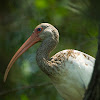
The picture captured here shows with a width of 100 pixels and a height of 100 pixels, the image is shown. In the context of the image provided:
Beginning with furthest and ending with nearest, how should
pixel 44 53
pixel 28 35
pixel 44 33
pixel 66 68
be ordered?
pixel 28 35 → pixel 44 33 → pixel 44 53 → pixel 66 68

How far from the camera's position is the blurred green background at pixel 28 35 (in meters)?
5.90

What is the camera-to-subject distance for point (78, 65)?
4.20 metres

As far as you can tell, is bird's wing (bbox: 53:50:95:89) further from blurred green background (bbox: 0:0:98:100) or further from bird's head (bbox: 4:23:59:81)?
blurred green background (bbox: 0:0:98:100)

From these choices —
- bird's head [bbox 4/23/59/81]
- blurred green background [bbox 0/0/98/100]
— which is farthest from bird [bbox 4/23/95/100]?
blurred green background [bbox 0/0/98/100]

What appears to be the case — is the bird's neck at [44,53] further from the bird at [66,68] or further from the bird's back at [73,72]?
the bird's back at [73,72]

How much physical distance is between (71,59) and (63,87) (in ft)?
1.46

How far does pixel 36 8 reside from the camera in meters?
7.09

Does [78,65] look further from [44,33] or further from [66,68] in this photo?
[44,33]

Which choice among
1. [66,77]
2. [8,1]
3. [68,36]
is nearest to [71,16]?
[68,36]

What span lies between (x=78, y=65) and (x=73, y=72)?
13 centimetres

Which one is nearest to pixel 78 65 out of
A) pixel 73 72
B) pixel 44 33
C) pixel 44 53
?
pixel 73 72

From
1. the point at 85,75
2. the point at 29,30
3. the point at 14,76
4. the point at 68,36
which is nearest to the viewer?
the point at 85,75

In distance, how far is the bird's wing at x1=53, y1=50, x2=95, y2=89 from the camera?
164 inches

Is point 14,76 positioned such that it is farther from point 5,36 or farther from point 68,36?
point 68,36
